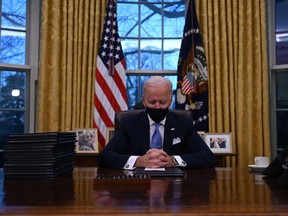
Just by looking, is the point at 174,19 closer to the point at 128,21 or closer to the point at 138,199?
the point at 128,21

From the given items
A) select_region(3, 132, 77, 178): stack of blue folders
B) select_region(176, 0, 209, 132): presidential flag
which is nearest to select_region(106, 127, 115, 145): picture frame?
select_region(176, 0, 209, 132): presidential flag

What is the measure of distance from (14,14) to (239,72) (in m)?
2.63

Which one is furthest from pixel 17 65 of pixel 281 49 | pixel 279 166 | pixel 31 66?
pixel 279 166

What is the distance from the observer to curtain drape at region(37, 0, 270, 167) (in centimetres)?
407

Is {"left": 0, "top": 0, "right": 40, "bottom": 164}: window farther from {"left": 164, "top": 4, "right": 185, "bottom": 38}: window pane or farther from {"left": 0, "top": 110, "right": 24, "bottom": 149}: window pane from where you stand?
{"left": 164, "top": 4, "right": 185, "bottom": 38}: window pane

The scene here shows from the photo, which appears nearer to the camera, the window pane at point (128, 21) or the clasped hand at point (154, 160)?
the clasped hand at point (154, 160)

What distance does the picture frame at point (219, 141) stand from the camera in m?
3.87

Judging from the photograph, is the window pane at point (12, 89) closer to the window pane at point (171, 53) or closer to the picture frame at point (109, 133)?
the picture frame at point (109, 133)

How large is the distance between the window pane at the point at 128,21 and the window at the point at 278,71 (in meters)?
1.57

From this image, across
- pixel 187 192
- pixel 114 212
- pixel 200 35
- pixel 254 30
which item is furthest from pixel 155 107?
pixel 254 30

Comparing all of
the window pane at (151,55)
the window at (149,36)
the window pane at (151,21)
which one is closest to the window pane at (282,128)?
the window at (149,36)

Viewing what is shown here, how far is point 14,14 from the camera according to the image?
4363 millimetres

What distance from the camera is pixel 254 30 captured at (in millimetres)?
4199

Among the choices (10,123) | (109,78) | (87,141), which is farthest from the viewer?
(10,123)
